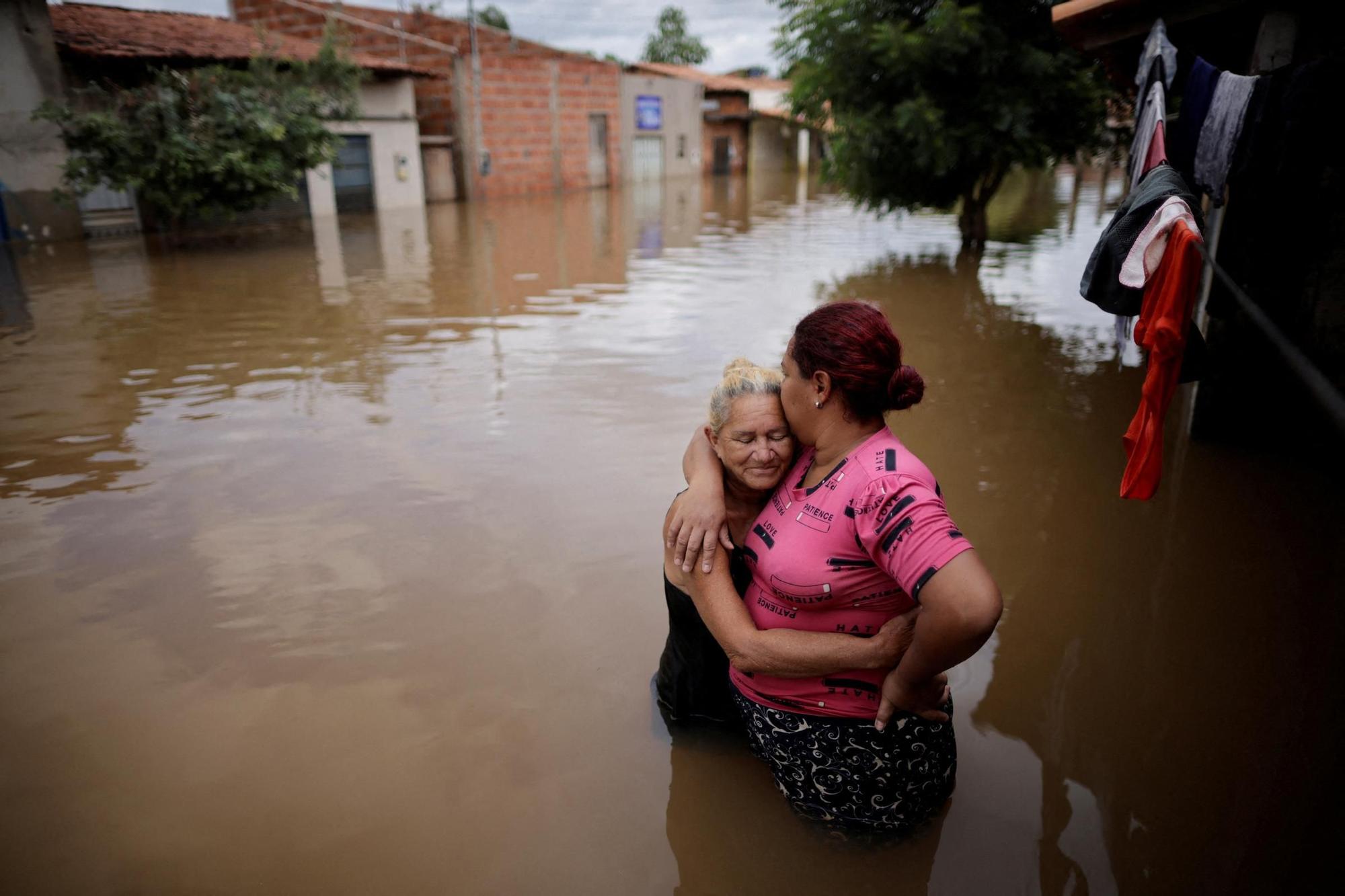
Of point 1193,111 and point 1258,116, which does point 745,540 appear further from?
point 1193,111

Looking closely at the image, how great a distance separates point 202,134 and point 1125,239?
1542cm

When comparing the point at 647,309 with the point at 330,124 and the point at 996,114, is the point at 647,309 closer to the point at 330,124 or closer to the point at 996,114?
the point at 996,114

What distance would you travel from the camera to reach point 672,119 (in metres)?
36.0

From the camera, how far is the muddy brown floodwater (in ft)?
8.59

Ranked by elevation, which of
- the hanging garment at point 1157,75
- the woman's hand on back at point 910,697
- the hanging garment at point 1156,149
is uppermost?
the hanging garment at point 1157,75

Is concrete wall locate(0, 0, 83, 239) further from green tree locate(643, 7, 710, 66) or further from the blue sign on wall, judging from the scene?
green tree locate(643, 7, 710, 66)

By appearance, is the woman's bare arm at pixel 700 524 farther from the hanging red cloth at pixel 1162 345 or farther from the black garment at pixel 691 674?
the hanging red cloth at pixel 1162 345

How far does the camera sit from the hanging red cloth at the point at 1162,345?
2.75 metres

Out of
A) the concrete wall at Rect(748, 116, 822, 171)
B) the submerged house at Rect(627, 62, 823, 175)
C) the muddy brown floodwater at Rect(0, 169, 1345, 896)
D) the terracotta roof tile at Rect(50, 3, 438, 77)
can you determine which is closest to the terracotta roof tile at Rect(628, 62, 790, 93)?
the submerged house at Rect(627, 62, 823, 175)

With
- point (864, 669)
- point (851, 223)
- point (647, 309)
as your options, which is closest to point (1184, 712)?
point (864, 669)

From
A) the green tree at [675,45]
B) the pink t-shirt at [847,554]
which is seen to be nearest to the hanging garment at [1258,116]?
the pink t-shirt at [847,554]

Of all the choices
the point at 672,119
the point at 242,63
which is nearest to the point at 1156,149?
the point at 242,63

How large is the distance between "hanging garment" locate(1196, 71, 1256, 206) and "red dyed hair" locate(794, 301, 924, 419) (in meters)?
2.70

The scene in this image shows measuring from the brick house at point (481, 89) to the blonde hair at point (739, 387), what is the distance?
24557 millimetres
